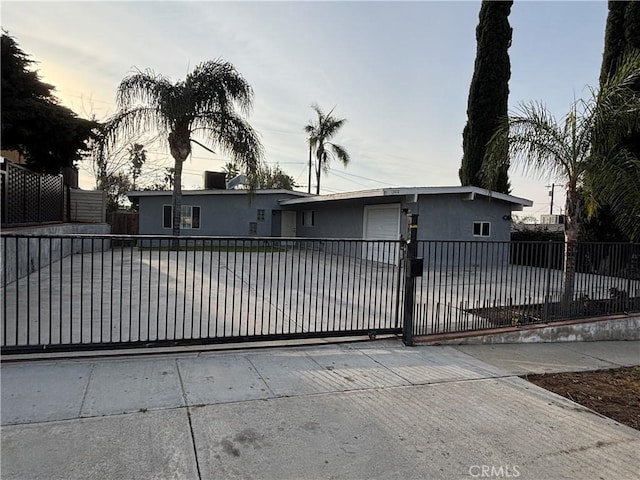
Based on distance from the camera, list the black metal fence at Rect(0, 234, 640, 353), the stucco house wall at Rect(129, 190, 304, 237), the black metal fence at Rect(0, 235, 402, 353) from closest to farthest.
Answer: the black metal fence at Rect(0, 235, 402, 353)
the black metal fence at Rect(0, 234, 640, 353)
the stucco house wall at Rect(129, 190, 304, 237)

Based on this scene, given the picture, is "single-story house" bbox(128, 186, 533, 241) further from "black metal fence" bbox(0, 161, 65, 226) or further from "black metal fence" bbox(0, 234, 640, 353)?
"black metal fence" bbox(0, 161, 65, 226)

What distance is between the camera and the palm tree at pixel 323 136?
2847 cm

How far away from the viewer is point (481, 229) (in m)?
16.6

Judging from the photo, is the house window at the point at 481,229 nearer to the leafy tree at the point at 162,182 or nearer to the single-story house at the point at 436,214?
the single-story house at the point at 436,214

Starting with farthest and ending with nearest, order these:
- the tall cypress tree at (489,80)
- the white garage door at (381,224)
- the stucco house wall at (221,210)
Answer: the stucco house wall at (221,210)
the tall cypress tree at (489,80)
the white garage door at (381,224)

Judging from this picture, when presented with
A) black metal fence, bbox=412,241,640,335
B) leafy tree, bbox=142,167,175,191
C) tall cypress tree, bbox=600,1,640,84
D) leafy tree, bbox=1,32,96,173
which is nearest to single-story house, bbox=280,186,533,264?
tall cypress tree, bbox=600,1,640,84

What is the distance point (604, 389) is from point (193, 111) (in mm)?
15636

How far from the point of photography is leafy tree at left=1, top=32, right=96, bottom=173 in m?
15.5

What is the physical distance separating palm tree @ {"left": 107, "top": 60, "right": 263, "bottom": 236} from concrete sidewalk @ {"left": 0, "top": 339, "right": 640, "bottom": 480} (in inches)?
526

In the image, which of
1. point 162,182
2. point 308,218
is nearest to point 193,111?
point 308,218

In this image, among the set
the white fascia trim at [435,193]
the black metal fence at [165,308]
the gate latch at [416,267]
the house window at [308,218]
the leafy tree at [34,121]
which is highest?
the leafy tree at [34,121]

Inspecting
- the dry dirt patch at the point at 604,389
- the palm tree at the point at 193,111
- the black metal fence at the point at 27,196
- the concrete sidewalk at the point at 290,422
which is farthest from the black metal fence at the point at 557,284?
the palm tree at the point at 193,111

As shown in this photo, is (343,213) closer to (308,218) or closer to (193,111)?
(308,218)

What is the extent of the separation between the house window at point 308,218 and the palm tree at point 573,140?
613 inches
